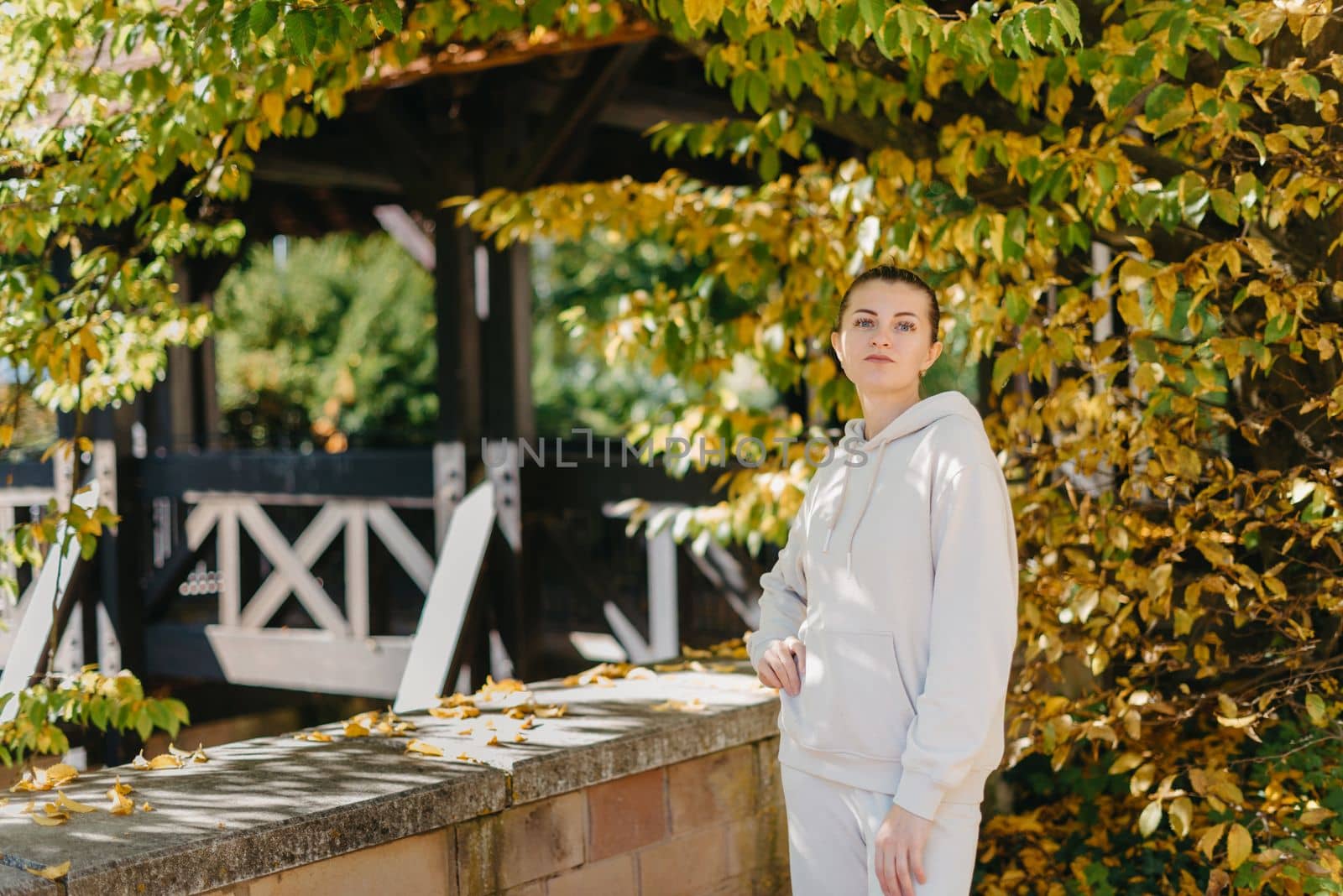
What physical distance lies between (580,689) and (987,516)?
5.60 ft

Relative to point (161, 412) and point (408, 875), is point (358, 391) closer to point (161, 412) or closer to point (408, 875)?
point (161, 412)

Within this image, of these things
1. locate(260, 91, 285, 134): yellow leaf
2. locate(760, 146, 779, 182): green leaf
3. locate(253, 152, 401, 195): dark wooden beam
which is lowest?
locate(760, 146, 779, 182): green leaf

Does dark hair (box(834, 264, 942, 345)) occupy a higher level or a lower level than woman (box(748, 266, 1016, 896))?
higher

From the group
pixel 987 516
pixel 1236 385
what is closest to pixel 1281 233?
pixel 1236 385

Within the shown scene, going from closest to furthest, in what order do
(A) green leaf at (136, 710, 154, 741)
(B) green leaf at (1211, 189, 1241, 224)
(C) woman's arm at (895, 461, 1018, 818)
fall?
(C) woman's arm at (895, 461, 1018, 818) → (B) green leaf at (1211, 189, 1241, 224) → (A) green leaf at (136, 710, 154, 741)

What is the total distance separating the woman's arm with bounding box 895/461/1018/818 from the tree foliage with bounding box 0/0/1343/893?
0.98 meters

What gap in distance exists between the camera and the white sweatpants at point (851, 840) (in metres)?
1.71

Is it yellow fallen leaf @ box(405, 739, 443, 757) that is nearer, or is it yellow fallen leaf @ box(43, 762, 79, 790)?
yellow fallen leaf @ box(43, 762, 79, 790)

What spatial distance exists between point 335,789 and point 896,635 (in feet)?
3.45

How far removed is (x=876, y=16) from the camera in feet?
7.00

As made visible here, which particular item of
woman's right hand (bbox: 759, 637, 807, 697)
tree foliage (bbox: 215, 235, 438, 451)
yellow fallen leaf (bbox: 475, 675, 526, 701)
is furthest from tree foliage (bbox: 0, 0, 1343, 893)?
tree foliage (bbox: 215, 235, 438, 451)

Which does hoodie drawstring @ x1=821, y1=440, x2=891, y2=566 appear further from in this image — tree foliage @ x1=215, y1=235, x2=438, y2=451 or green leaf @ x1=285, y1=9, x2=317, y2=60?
tree foliage @ x1=215, y1=235, x2=438, y2=451

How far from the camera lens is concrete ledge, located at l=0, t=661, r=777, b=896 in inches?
74.9

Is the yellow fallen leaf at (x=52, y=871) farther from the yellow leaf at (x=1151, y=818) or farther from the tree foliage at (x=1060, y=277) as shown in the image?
the yellow leaf at (x=1151, y=818)
